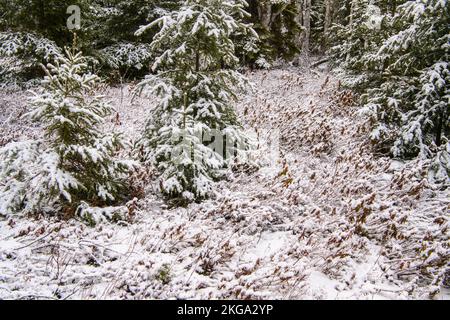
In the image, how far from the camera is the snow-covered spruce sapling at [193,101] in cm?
582

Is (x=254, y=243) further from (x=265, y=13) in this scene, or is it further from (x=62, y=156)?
(x=265, y=13)

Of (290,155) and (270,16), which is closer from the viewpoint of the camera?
(290,155)

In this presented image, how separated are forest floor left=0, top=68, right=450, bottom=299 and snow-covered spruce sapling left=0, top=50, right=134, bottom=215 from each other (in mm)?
429

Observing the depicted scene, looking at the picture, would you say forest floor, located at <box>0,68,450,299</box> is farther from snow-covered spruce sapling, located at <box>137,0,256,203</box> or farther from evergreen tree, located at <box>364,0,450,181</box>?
evergreen tree, located at <box>364,0,450,181</box>

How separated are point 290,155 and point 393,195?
8.24 feet

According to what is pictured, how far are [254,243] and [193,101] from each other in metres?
2.91

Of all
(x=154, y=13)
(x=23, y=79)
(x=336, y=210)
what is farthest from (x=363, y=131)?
(x=23, y=79)

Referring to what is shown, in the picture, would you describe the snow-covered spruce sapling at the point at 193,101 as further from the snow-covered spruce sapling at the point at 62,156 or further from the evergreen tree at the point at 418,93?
the evergreen tree at the point at 418,93

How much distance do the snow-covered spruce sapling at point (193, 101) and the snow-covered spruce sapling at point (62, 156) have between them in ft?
3.17

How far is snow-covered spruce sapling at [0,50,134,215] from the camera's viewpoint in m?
5.00

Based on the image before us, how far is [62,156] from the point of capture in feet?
17.1

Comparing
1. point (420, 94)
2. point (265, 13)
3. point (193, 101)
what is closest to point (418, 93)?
point (420, 94)
